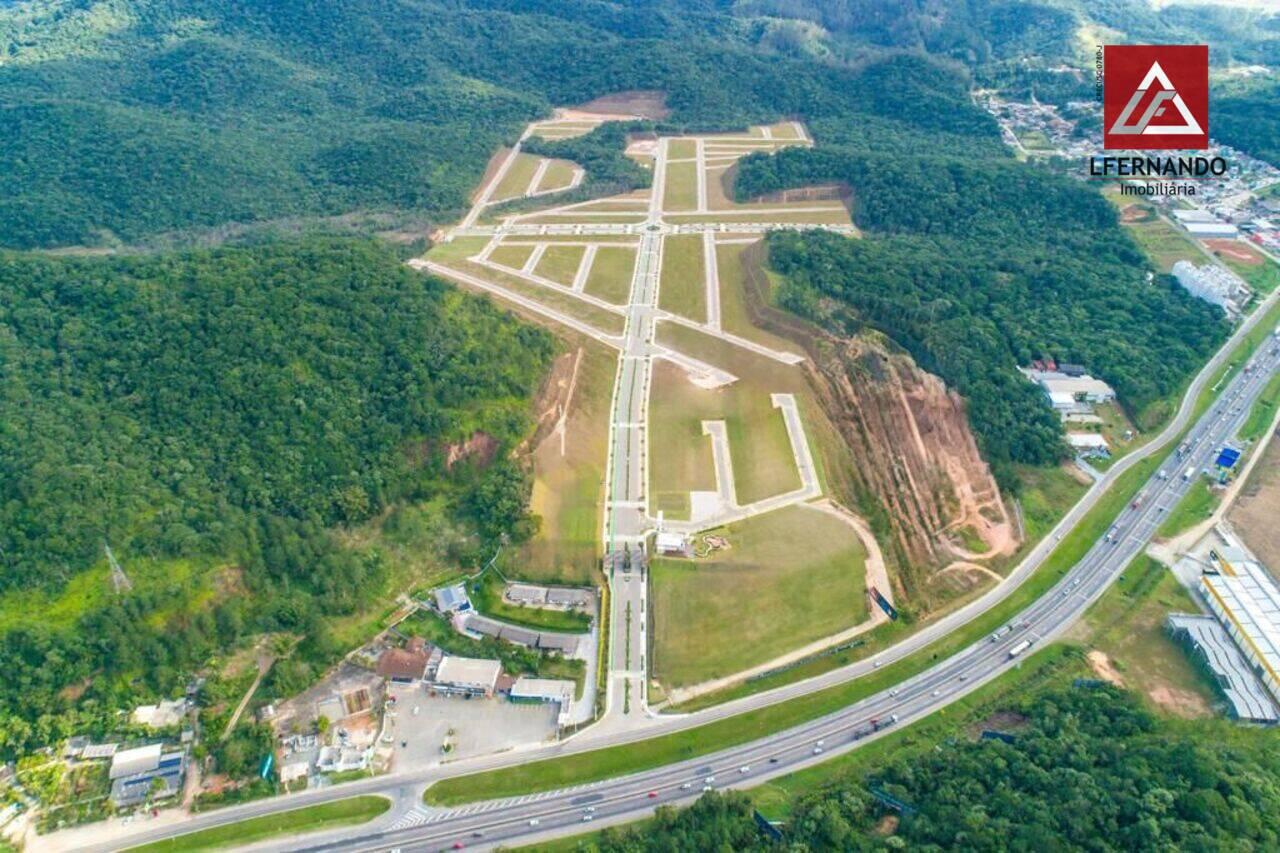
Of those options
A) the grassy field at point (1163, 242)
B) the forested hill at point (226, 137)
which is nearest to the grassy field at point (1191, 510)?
the grassy field at point (1163, 242)

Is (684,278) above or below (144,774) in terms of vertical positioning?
above

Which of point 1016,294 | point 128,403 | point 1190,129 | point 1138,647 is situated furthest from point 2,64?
point 1190,129

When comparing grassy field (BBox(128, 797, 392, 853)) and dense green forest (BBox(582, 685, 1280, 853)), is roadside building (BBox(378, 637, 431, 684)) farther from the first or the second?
dense green forest (BBox(582, 685, 1280, 853))

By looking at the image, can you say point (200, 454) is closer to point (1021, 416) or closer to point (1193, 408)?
point (1021, 416)

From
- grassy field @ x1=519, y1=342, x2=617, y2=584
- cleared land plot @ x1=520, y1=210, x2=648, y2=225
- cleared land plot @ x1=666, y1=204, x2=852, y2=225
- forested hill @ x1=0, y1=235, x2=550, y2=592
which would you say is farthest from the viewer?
cleared land plot @ x1=520, y1=210, x2=648, y2=225

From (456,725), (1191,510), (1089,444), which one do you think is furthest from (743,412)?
(456,725)

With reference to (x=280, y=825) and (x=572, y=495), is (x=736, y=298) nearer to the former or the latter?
(x=572, y=495)

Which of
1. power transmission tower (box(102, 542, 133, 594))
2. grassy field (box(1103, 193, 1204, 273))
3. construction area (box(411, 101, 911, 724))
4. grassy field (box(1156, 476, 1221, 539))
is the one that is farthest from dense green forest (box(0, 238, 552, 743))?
grassy field (box(1103, 193, 1204, 273))
